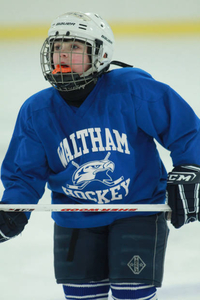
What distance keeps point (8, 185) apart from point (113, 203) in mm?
373

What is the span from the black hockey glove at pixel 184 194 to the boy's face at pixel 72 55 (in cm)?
46

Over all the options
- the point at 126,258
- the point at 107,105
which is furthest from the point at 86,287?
the point at 107,105

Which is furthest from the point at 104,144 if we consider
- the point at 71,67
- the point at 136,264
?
the point at 136,264

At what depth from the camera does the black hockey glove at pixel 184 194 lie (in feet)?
4.99

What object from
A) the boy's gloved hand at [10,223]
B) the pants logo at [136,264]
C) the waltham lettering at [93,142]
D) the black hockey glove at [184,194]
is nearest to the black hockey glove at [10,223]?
the boy's gloved hand at [10,223]

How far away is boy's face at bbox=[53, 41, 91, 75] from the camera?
5.27 ft

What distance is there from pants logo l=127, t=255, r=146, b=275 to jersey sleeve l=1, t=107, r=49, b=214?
0.42 meters

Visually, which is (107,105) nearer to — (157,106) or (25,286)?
(157,106)

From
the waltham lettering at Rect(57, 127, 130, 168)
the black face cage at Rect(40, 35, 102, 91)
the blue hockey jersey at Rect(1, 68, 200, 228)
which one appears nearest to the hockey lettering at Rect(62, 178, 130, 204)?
the blue hockey jersey at Rect(1, 68, 200, 228)

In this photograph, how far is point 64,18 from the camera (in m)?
1.70

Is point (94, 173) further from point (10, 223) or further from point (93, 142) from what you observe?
point (10, 223)

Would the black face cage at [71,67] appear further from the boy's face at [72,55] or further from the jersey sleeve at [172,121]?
the jersey sleeve at [172,121]

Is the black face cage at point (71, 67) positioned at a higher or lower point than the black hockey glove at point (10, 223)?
higher

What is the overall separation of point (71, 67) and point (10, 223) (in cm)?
55
